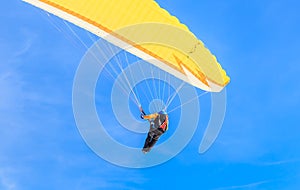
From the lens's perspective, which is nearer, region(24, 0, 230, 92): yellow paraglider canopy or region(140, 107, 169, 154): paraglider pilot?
region(140, 107, 169, 154): paraglider pilot

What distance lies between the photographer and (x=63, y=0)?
2117 cm

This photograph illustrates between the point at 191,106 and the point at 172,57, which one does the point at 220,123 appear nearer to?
the point at 191,106

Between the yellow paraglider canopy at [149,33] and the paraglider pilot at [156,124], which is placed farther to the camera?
the yellow paraglider canopy at [149,33]

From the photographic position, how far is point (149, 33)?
2231 centimetres

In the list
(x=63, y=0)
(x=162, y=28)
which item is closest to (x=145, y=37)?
(x=162, y=28)

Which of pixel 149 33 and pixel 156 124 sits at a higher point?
pixel 149 33

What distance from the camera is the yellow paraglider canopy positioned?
70.7ft

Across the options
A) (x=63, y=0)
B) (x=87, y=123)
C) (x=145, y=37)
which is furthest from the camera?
(x=145, y=37)

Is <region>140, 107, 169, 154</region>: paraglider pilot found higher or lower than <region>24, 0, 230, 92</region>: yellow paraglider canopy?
lower

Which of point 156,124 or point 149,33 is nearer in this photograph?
point 156,124

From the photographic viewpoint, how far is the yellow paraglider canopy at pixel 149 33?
21.6 metres

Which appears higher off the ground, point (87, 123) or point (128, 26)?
point (128, 26)

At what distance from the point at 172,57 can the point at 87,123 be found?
6.41 metres

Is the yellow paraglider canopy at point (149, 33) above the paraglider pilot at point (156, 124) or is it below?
above
